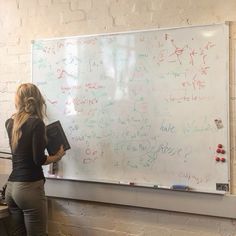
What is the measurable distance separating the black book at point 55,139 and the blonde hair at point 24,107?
0.22 meters

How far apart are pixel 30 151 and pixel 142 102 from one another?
0.80 metres

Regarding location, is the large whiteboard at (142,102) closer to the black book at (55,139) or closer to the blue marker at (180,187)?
the blue marker at (180,187)

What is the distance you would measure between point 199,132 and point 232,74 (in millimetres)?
402

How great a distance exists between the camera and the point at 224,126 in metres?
2.26

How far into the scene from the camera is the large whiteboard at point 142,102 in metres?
2.29

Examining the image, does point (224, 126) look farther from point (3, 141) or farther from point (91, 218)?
point (3, 141)

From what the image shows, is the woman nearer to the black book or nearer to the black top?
the black top

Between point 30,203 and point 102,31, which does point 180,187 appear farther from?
point 102,31

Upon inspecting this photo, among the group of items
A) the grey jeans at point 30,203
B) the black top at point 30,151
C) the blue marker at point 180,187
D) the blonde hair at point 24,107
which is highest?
the blonde hair at point 24,107

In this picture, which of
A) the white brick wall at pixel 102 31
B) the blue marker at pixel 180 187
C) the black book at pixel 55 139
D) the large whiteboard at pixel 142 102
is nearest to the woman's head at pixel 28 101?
the black book at pixel 55 139

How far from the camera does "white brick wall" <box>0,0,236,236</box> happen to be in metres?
2.34

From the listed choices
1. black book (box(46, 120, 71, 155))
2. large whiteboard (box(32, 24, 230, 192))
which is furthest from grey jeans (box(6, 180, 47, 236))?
large whiteboard (box(32, 24, 230, 192))

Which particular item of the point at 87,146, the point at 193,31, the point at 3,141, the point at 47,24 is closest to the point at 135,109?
the point at 87,146

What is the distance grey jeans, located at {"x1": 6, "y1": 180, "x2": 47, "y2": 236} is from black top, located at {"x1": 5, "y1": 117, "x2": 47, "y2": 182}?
0.05 meters
